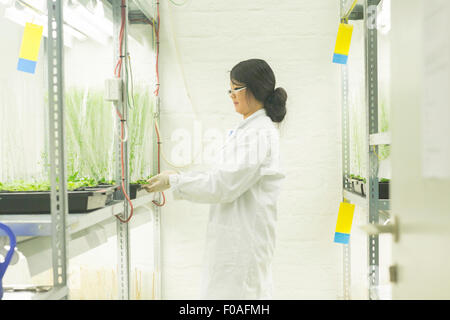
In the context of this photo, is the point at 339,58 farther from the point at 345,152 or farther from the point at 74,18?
the point at 74,18

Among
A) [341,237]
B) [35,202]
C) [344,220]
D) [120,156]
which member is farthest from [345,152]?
[35,202]

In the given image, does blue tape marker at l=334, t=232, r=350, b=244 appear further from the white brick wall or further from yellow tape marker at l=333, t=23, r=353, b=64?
yellow tape marker at l=333, t=23, r=353, b=64

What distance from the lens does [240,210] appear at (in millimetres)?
1756

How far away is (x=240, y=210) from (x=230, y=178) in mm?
171

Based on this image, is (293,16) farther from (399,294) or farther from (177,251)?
(399,294)

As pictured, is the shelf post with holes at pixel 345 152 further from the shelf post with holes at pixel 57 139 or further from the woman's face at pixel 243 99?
the shelf post with holes at pixel 57 139

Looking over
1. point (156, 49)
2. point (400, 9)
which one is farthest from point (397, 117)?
point (156, 49)

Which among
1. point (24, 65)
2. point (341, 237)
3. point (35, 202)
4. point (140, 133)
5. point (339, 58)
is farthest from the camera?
point (341, 237)

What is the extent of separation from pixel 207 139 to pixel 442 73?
202 centimetres

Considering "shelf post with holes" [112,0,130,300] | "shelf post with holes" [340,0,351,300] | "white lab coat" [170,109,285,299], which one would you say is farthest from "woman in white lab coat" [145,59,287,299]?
"shelf post with holes" [340,0,351,300]

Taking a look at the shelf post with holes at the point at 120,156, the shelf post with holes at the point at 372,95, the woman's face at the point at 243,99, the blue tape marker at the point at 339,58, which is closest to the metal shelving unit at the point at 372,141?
the shelf post with holes at the point at 372,95

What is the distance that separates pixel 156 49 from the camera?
8.30 ft

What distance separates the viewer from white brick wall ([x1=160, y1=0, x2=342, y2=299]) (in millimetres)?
2516
